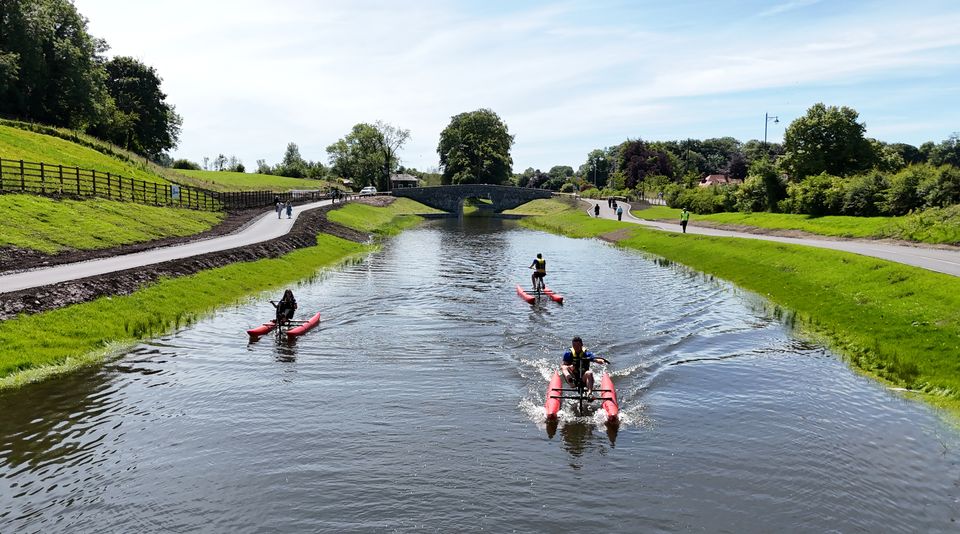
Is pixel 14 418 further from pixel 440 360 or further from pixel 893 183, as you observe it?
pixel 893 183

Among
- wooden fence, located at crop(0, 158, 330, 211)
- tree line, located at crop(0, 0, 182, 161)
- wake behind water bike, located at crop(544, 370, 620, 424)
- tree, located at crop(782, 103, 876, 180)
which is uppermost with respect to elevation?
tree line, located at crop(0, 0, 182, 161)

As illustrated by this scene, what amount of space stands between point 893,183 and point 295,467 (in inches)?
2109

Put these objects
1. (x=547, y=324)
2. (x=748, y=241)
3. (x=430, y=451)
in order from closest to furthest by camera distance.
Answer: (x=430, y=451)
(x=547, y=324)
(x=748, y=241)

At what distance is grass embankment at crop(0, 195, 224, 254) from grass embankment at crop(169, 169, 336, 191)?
47879 mm

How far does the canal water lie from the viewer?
443 inches

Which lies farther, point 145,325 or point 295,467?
point 145,325

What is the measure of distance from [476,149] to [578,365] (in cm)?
14802

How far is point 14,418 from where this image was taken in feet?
48.9

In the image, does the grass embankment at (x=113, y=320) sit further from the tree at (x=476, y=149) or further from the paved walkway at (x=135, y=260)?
the tree at (x=476, y=149)

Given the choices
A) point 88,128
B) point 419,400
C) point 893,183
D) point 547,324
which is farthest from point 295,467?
point 88,128

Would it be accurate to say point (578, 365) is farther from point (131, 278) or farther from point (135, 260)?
point (135, 260)

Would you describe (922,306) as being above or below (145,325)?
above

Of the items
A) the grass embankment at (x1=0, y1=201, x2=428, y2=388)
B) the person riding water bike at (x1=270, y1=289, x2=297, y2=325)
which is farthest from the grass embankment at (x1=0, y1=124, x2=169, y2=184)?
the person riding water bike at (x1=270, y1=289, x2=297, y2=325)

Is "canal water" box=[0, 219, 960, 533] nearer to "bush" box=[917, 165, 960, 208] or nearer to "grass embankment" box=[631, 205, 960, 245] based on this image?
"grass embankment" box=[631, 205, 960, 245]
